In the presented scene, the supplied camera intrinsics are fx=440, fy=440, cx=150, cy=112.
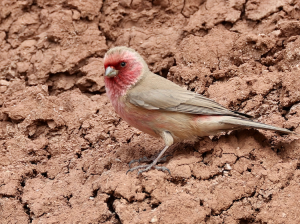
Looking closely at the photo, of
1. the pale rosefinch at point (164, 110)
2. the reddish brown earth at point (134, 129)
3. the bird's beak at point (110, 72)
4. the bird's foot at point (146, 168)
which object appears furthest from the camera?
the bird's beak at point (110, 72)

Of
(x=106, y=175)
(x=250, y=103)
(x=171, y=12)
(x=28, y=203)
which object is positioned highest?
(x=171, y=12)

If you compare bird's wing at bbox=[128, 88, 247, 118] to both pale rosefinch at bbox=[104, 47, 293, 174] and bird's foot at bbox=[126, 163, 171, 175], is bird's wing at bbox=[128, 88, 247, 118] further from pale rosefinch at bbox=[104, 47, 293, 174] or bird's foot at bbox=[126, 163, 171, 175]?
bird's foot at bbox=[126, 163, 171, 175]

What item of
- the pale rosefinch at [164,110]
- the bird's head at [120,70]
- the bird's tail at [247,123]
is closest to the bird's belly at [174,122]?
the pale rosefinch at [164,110]

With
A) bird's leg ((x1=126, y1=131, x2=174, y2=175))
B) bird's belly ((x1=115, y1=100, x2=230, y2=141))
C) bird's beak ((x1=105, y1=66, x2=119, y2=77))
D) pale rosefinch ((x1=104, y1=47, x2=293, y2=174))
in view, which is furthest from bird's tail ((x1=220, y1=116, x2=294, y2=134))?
bird's beak ((x1=105, y1=66, x2=119, y2=77))

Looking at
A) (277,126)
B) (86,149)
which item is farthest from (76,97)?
(277,126)

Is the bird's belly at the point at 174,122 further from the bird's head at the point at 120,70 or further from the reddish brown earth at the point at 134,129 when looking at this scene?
the bird's head at the point at 120,70

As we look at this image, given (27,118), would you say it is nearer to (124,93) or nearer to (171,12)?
(124,93)

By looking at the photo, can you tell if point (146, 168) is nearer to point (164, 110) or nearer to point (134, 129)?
point (164, 110)
